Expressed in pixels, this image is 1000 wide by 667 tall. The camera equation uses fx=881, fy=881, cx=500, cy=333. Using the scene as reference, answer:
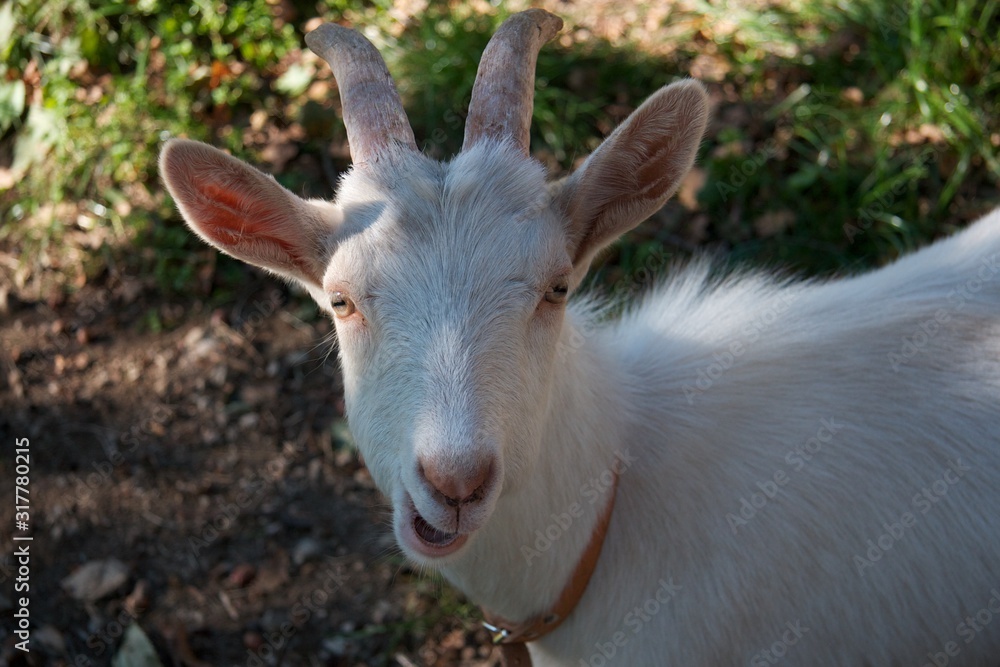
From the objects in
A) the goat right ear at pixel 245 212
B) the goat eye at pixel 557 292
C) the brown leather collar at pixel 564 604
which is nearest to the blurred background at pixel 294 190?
the brown leather collar at pixel 564 604

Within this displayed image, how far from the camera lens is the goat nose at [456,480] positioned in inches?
79.7

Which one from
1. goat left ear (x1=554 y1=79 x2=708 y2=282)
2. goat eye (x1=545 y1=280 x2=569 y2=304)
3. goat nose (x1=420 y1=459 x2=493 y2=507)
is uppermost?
goat left ear (x1=554 y1=79 x2=708 y2=282)

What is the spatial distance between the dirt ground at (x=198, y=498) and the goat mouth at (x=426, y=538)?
6.33ft

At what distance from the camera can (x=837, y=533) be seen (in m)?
2.73

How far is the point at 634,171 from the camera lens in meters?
2.53

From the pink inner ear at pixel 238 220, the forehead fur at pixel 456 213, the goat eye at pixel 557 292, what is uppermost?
the forehead fur at pixel 456 213

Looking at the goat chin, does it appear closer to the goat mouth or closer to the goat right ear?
the goat mouth

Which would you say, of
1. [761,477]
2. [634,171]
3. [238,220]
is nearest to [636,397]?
[761,477]

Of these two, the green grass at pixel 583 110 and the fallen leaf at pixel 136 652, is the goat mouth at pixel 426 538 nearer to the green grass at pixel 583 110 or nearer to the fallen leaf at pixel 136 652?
the fallen leaf at pixel 136 652

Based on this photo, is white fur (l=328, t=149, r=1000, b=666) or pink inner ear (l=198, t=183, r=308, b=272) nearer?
pink inner ear (l=198, t=183, r=308, b=272)

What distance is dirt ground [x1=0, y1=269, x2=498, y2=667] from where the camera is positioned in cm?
402

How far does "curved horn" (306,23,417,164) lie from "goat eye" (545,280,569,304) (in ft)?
1.98

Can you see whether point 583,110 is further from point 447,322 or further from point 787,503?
point 447,322

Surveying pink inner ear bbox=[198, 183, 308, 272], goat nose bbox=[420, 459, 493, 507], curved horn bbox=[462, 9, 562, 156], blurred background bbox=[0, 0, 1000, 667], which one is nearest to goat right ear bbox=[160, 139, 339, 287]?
pink inner ear bbox=[198, 183, 308, 272]
